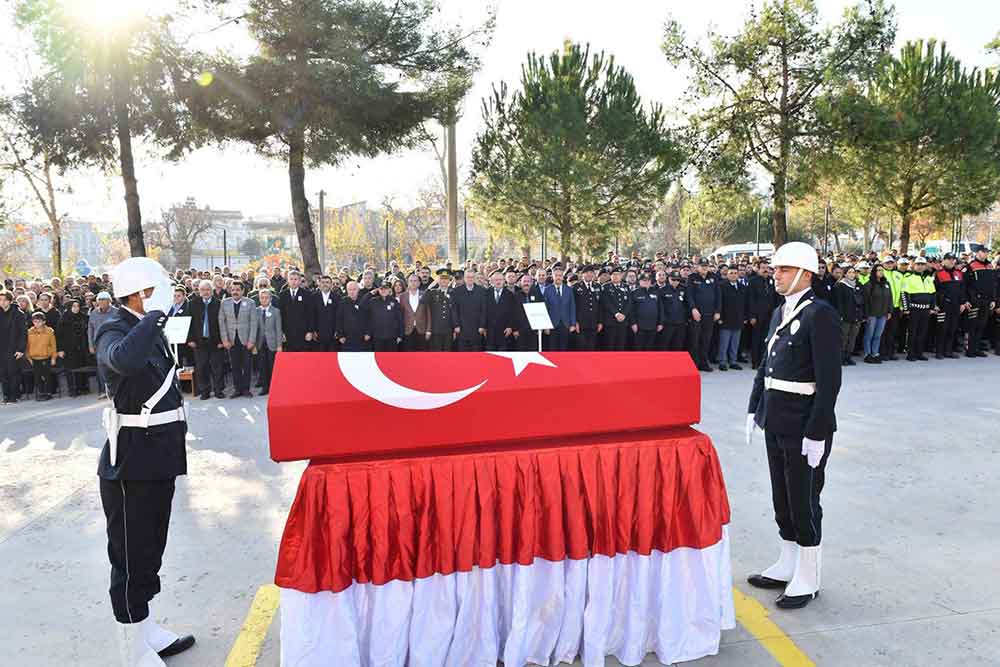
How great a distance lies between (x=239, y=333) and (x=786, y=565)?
8505mm

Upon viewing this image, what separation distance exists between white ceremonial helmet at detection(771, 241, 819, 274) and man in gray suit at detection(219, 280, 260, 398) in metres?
8.31

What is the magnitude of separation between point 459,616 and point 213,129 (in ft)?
52.5

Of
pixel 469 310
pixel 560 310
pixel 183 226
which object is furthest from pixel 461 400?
pixel 183 226

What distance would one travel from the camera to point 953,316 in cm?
1318

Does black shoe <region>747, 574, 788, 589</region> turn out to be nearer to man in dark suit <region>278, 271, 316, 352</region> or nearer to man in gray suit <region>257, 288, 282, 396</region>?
man in gray suit <region>257, 288, 282, 396</region>

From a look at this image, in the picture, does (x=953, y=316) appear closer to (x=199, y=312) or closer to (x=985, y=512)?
(x=985, y=512)

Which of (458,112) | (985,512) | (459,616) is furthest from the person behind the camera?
(458,112)

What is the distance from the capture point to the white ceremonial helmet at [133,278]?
127 inches

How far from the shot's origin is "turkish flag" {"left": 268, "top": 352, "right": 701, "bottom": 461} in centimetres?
292

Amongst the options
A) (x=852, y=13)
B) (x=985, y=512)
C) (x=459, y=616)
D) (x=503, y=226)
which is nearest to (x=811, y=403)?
(x=459, y=616)

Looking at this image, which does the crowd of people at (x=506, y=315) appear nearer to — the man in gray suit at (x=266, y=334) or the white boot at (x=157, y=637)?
the man in gray suit at (x=266, y=334)

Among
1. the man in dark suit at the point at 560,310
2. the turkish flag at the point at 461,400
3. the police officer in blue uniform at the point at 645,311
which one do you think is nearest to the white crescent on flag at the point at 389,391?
the turkish flag at the point at 461,400

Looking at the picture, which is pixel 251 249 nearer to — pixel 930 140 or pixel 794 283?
pixel 930 140

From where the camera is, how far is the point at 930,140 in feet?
79.2
